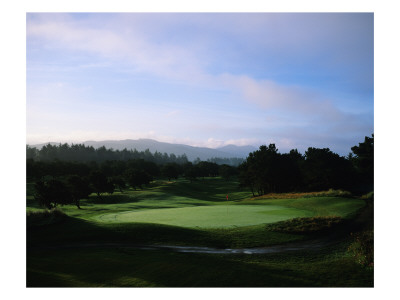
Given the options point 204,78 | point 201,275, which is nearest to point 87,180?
point 204,78

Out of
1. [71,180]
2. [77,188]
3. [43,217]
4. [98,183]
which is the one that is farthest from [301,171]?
[43,217]

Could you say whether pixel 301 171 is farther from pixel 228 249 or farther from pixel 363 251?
pixel 228 249

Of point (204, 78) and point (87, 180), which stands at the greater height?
point (204, 78)

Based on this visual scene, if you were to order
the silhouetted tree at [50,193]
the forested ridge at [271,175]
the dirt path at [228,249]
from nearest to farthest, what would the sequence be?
the dirt path at [228,249] < the silhouetted tree at [50,193] < the forested ridge at [271,175]

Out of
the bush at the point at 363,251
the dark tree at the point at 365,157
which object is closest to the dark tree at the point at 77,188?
the bush at the point at 363,251

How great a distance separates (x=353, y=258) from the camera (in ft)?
41.5

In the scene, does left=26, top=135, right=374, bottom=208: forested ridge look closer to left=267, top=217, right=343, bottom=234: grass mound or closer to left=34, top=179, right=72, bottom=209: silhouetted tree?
left=34, top=179, right=72, bottom=209: silhouetted tree

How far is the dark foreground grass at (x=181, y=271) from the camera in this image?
9742 millimetres

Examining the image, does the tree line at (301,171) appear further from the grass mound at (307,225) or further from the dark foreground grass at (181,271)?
the dark foreground grass at (181,271)

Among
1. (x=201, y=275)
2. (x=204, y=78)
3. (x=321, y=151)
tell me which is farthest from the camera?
(x=321, y=151)

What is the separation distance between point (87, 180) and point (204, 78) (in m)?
37.7

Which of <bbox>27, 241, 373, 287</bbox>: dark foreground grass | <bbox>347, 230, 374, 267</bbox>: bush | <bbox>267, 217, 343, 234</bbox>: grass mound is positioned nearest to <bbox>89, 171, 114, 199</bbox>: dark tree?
<bbox>27, 241, 373, 287</bbox>: dark foreground grass
